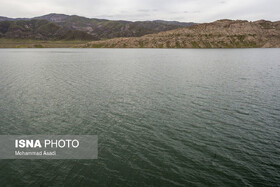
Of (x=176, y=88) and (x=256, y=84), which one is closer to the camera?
(x=176, y=88)

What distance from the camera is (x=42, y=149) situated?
25062mm

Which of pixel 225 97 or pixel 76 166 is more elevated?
pixel 225 97

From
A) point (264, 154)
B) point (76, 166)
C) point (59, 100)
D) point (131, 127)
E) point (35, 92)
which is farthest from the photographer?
point (35, 92)

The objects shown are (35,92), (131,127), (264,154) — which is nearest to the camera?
(264,154)

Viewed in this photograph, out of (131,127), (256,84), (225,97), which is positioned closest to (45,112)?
(131,127)

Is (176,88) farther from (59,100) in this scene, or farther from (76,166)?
(76,166)

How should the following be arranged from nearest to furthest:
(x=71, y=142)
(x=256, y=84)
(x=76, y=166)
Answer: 1. (x=76, y=166)
2. (x=71, y=142)
3. (x=256, y=84)

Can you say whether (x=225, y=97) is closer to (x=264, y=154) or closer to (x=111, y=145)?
(x=264, y=154)

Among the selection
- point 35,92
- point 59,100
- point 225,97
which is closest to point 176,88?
point 225,97

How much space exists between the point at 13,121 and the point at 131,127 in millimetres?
19302

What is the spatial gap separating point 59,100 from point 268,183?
131 ft

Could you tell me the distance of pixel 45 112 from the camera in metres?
37.1

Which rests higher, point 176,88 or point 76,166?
point 176,88

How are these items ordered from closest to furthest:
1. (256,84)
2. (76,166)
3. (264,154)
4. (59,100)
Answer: (76,166), (264,154), (59,100), (256,84)
